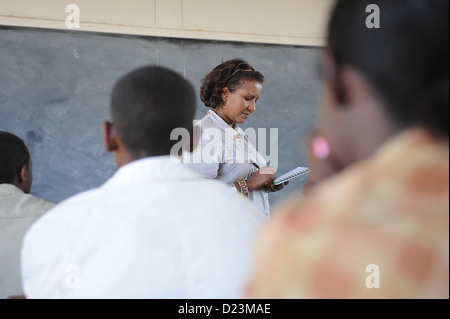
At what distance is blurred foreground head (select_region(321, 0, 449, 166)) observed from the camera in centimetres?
57

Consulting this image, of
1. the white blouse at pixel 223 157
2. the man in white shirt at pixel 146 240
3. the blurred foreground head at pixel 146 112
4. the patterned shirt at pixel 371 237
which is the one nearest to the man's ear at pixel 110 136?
the blurred foreground head at pixel 146 112

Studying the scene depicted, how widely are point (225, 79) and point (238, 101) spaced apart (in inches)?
5.3

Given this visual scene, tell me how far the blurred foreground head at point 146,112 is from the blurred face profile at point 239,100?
1.68 metres

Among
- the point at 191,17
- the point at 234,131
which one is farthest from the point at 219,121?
the point at 191,17

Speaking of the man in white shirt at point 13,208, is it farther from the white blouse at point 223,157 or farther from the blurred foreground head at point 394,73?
the blurred foreground head at point 394,73

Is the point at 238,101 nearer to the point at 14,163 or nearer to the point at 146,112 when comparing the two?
the point at 14,163

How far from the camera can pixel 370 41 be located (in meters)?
0.59

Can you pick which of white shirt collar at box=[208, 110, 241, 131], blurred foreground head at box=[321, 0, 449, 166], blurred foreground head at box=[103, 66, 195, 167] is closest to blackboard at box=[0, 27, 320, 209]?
white shirt collar at box=[208, 110, 241, 131]

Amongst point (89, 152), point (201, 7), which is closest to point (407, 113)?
point (89, 152)

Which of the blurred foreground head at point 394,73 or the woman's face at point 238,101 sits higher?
the woman's face at point 238,101

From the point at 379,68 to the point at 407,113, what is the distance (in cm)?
6

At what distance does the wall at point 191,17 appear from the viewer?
3.77 meters

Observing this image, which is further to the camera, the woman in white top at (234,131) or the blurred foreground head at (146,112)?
the woman in white top at (234,131)

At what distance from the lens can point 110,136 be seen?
1.30m
